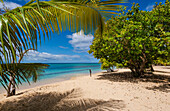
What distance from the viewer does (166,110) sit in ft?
9.37

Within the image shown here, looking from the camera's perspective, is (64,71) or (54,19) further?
(64,71)

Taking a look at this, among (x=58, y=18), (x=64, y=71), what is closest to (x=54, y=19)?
(x=58, y=18)

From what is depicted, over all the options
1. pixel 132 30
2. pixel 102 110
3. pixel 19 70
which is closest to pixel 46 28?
pixel 19 70

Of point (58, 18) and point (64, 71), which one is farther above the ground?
point (58, 18)

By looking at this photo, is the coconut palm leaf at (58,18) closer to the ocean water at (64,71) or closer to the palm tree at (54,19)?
the palm tree at (54,19)

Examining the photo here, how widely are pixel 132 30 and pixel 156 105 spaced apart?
179 inches

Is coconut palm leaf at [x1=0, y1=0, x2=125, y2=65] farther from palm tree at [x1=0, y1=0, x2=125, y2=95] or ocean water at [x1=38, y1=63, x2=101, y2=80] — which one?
ocean water at [x1=38, y1=63, x2=101, y2=80]

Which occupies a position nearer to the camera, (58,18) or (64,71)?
(58,18)

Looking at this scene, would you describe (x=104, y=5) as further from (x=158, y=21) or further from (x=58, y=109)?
(x=158, y=21)

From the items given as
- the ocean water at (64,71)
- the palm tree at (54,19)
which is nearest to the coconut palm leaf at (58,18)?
the palm tree at (54,19)

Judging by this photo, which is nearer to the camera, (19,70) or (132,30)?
(19,70)

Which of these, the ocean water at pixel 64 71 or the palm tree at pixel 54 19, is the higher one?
the palm tree at pixel 54 19

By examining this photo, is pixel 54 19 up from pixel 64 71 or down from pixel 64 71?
up

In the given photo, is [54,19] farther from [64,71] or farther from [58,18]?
[64,71]
